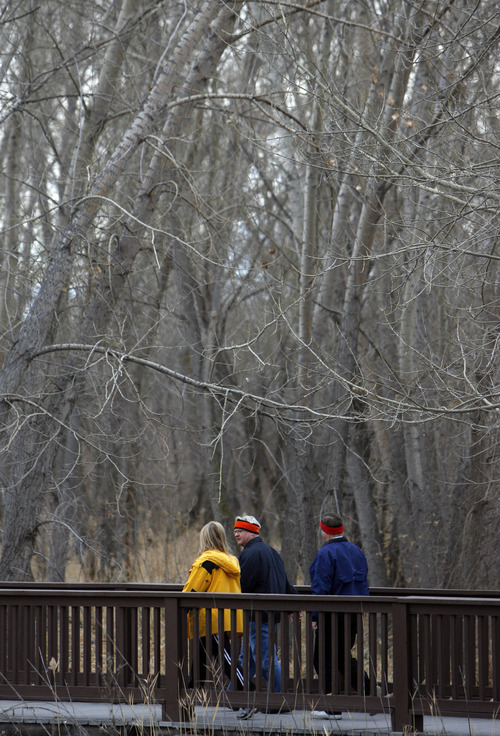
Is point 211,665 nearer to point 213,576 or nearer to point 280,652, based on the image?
point 280,652

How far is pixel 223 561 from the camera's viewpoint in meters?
6.38

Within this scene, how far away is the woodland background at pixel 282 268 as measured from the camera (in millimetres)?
8711

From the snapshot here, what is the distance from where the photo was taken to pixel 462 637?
636 cm

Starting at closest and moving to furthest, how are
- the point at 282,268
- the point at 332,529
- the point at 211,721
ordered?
the point at 211,721, the point at 332,529, the point at 282,268

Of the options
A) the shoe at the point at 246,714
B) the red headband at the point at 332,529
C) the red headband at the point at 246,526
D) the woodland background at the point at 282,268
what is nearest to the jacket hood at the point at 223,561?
the red headband at the point at 246,526

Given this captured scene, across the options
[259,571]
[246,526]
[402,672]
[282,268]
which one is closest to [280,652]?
[259,571]

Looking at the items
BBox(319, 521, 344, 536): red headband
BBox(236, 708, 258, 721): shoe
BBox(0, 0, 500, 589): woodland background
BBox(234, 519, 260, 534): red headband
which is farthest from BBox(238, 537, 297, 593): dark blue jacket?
BBox(0, 0, 500, 589): woodland background

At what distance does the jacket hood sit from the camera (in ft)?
20.9

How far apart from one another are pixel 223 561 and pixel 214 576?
15 cm

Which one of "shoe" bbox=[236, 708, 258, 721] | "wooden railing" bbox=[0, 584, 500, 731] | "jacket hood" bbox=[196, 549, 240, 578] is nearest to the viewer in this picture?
"wooden railing" bbox=[0, 584, 500, 731]

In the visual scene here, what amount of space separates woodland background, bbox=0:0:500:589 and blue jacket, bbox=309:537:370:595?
147cm

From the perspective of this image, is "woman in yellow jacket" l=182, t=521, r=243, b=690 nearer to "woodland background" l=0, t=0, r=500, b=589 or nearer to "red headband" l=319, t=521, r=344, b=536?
"red headband" l=319, t=521, r=344, b=536

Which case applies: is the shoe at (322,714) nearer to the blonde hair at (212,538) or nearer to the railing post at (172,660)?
the railing post at (172,660)

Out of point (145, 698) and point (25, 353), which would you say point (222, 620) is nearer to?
point (145, 698)
